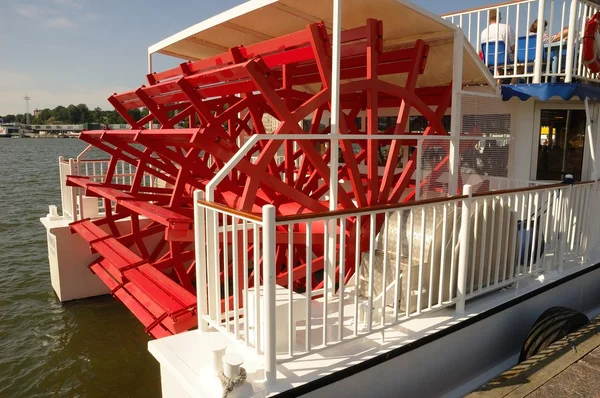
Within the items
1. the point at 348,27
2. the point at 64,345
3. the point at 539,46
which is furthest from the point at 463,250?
the point at 64,345

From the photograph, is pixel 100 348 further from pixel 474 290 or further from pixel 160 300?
pixel 474 290

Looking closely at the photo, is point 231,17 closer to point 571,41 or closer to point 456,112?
point 456,112

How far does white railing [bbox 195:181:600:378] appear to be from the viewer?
8.06 ft

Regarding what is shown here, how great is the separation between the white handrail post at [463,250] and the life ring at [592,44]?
2575mm

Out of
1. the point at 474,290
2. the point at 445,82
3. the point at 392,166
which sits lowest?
the point at 474,290

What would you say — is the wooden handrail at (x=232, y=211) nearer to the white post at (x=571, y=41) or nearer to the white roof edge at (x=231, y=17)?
the white roof edge at (x=231, y=17)

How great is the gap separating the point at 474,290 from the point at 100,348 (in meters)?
4.04

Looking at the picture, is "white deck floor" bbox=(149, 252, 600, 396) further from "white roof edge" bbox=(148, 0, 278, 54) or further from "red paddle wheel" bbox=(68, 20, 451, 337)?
"white roof edge" bbox=(148, 0, 278, 54)

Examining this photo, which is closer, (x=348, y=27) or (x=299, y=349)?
(x=299, y=349)

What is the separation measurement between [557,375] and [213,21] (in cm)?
397

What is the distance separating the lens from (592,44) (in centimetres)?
464

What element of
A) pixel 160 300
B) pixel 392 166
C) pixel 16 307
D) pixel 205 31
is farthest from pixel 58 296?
pixel 392 166

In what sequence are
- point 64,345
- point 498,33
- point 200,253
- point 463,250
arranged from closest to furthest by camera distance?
1. point 200,253
2. point 463,250
3. point 498,33
4. point 64,345

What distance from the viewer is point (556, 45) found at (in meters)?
4.96
